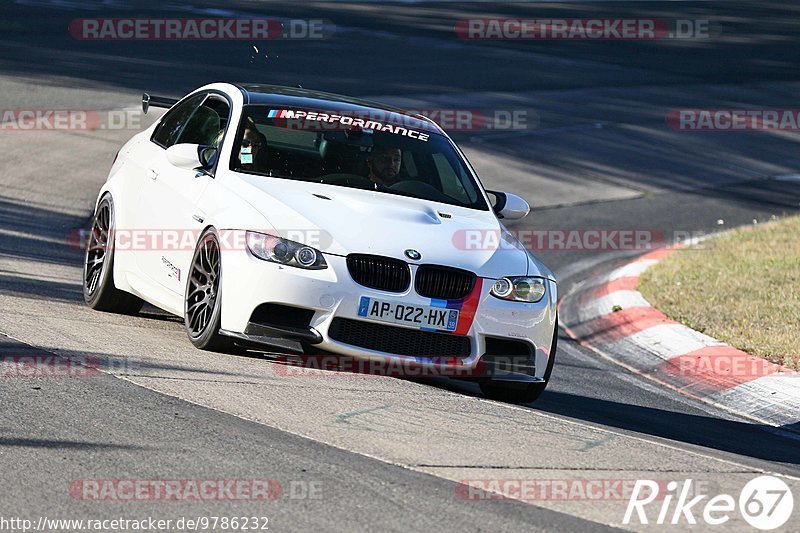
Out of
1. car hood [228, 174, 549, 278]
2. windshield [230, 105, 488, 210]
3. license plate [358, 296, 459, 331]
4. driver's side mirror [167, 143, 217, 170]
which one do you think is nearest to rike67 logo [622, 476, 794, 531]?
license plate [358, 296, 459, 331]

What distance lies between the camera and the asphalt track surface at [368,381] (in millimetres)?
5148

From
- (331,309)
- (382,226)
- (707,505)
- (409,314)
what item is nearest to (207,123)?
(382,226)

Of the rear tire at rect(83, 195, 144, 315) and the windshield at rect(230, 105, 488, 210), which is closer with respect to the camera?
the windshield at rect(230, 105, 488, 210)

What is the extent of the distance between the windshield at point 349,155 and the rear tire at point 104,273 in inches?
49.4

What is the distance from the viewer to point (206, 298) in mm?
7375

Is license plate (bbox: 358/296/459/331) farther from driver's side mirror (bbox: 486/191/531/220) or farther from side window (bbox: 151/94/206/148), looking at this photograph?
side window (bbox: 151/94/206/148)

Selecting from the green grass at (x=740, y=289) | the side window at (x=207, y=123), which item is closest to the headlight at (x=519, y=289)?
the side window at (x=207, y=123)

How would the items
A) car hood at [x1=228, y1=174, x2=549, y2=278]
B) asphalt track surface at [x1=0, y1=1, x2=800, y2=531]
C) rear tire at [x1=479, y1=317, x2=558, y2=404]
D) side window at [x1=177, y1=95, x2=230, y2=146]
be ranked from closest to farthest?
1. asphalt track surface at [x1=0, y1=1, x2=800, y2=531]
2. car hood at [x1=228, y1=174, x2=549, y2=278]
3. rear tire at [x1=479, y1=317, x2=558, y2=404]
4. side window at [x1=177, y1=95, x2=230, y2=146]

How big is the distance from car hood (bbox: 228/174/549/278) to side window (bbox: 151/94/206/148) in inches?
50.4

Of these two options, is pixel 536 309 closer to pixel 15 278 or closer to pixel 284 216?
pixel 284 216

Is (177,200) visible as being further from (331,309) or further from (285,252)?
(331,309)

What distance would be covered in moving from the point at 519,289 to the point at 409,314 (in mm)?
704

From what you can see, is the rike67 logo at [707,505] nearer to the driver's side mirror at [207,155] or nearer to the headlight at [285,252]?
the headlight at [285,252]

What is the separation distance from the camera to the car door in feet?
25.5
